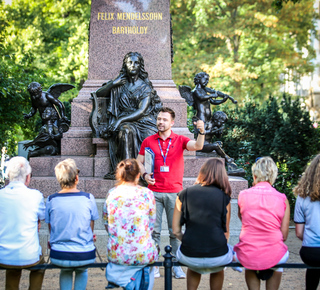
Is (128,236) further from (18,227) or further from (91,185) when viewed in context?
(91,185)

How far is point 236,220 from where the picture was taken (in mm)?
7125

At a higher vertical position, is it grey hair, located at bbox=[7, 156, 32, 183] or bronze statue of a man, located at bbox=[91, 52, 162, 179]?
bronze statue of a man, located at bbox=[91, 52, 162, 179]

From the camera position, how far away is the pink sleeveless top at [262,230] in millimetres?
4227

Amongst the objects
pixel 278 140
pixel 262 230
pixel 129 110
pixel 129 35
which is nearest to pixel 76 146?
pixel 129 110

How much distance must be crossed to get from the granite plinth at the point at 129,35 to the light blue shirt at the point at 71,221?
5381mm

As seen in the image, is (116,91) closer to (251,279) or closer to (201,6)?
(251,279)

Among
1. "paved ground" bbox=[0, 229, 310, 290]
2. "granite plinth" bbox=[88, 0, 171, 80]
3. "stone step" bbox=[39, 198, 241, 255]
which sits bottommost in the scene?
"paved ground" bbox=[0, 229, 310, 290]

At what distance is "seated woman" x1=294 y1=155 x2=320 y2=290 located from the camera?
4.31 m

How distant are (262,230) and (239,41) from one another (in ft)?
72.2

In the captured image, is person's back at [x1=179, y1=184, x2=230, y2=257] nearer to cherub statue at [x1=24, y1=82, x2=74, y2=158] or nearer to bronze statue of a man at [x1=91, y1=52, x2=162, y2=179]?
bronze statue of a man at [x1=91, y1=52, x2=162, y2=179]

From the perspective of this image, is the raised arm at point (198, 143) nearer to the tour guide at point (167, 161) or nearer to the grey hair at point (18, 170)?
the tour guide at point (167, 161)

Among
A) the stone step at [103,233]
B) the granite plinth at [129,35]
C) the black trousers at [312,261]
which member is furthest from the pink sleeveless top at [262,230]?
the granite plinth at [129,35]

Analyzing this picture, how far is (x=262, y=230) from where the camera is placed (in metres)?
4.26

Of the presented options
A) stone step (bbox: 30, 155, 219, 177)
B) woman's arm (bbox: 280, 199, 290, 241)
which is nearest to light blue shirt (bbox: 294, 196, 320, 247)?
woman's arm (bbox: 280, 199, 290, 241)
